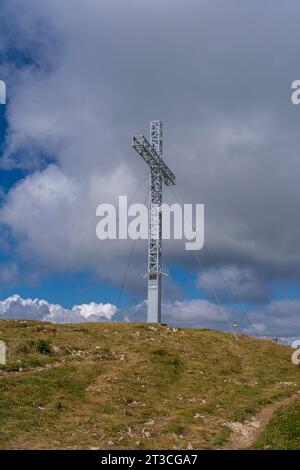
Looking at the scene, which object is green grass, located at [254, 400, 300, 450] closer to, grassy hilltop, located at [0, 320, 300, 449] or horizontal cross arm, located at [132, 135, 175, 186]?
grassy hilltop, located at [0, 320, 300, 449]

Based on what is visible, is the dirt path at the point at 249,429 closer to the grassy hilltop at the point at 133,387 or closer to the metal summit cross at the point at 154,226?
the grassy hilltop at the point at 133,387

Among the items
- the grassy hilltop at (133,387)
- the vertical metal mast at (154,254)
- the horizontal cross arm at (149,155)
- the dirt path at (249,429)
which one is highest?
the horizontal cross arm at (149,155)

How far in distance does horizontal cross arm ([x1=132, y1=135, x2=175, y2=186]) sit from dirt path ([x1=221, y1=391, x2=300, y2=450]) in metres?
32.2

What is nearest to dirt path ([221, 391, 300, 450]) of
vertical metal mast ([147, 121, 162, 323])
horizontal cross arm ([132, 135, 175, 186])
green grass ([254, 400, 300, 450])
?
green grass ([254, 400, 300, 450])

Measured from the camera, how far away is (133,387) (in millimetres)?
25969

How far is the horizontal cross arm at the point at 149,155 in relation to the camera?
5097cm

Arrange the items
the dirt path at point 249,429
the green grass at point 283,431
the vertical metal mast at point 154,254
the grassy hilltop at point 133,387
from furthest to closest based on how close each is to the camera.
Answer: the vertical metal mast at point 154,254, the dirt path at point 249,429, the grassy hilltop at point 133,387, the green grass at point 283,431

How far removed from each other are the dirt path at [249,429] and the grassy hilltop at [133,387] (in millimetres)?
237

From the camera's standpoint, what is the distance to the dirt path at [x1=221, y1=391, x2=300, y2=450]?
19344 mm

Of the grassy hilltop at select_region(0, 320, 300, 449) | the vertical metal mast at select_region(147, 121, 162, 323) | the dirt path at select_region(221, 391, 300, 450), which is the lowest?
the dirt path at select_region(221, 391, 300, 450)

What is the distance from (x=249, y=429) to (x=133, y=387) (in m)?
7.05

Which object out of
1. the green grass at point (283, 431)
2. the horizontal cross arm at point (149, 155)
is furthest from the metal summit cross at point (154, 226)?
the green grass at point (283, 431)

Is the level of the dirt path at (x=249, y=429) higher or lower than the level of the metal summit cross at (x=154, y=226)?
lower
